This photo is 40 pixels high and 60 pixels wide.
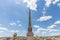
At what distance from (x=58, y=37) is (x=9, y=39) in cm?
1931

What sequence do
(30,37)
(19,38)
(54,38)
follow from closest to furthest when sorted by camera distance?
(30,37), (19,38), (54,38)

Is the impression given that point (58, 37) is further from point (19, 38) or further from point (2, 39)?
point (2, 39)

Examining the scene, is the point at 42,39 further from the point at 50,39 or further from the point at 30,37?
the point at 30,37

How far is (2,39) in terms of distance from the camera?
51.3 metres

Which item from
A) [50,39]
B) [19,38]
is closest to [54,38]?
[50,39]

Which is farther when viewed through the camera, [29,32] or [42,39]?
[42,39]

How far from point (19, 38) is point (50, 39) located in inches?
490

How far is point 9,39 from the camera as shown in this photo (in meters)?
52.7

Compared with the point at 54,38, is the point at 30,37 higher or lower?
lower

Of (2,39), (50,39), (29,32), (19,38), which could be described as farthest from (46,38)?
(29,32)

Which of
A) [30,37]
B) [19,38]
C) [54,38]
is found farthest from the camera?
[54,38]

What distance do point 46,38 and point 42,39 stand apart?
7.72ft

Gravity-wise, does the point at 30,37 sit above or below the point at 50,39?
below

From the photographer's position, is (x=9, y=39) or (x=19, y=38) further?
(x=9, y=39)
